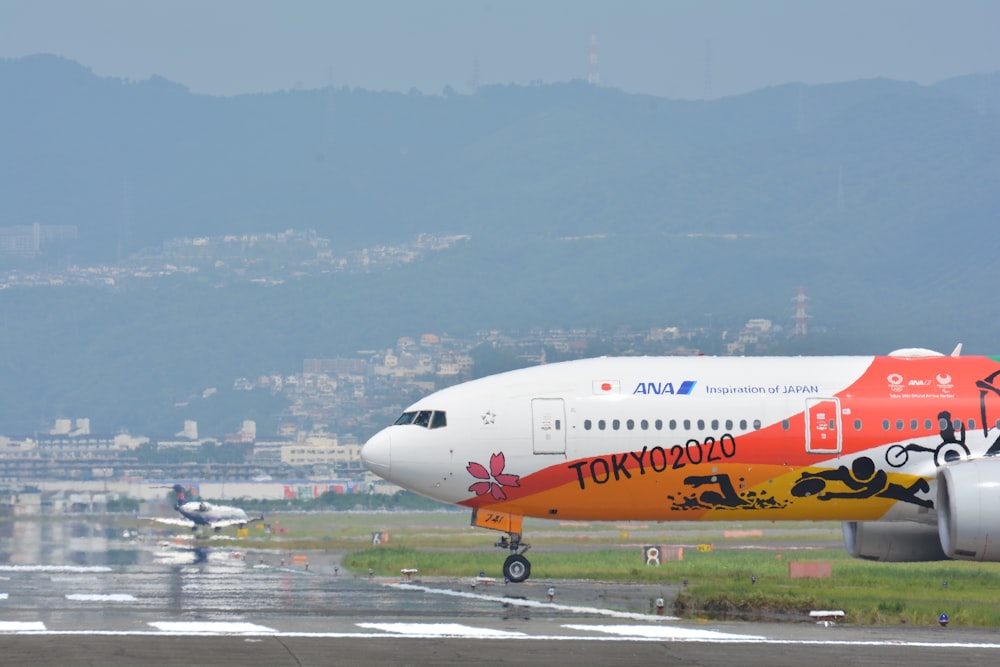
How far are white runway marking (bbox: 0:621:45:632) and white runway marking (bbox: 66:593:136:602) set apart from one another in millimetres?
5697

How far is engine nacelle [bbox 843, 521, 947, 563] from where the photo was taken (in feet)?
123

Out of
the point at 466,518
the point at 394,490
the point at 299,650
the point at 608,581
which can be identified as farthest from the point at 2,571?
the point at 394,490

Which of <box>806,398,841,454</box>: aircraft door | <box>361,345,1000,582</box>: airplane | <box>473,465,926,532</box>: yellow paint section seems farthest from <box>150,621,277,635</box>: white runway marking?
<box>806,398,841,454</box>: aircraft door

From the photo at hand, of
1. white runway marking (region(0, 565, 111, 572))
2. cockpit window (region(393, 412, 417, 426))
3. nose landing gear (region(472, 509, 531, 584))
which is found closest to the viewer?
cockpit window (region(393, 412, 417, 426))

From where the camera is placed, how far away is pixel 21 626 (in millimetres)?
27844

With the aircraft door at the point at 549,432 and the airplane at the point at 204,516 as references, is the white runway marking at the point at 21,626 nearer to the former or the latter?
the aircraft door at the point at 549,432

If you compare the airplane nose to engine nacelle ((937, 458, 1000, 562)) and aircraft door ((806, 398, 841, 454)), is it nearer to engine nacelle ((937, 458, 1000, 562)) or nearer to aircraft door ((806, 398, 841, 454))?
aircraft door ((806, 398, 841, 454))

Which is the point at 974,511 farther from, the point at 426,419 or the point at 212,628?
the point at 212,628

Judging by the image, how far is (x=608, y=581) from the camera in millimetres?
41656

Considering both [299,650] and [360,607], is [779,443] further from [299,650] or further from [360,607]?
[299,650]

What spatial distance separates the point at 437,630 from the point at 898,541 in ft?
45.7

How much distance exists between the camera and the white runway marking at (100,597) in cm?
3444

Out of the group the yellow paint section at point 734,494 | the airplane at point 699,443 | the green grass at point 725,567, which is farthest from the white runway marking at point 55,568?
the yellow paint section at point 734,494

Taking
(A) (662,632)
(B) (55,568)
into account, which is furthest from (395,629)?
(B) (55,568)
